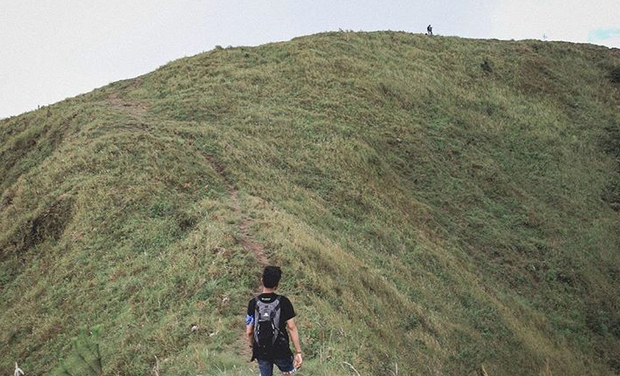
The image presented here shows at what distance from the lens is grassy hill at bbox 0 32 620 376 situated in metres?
12.5

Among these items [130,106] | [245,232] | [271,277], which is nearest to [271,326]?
[271,277]

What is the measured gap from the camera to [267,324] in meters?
6.91

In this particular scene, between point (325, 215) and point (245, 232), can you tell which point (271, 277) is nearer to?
point (245, 232)

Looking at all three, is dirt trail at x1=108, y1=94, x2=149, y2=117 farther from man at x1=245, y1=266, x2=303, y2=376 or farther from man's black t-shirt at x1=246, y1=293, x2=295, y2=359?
man at x1=245, y1=266, x2=303, y2=376

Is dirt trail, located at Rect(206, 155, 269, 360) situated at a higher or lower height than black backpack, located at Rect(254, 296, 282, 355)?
lower

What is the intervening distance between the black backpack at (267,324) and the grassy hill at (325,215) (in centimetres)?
221

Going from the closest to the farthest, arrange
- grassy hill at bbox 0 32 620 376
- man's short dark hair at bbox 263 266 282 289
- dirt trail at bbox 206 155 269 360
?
man's short dark hair at bbox 263 266 282 289
dirt trail at bbox 206 155 269 360
grassy hill at bbox 0 32 620 376

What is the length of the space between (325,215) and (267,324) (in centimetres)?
1422

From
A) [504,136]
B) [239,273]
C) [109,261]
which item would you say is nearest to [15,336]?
[109,261]

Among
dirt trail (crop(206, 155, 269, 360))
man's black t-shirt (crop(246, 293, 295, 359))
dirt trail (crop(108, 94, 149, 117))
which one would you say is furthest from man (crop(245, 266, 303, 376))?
dirt trail (crop(108, 94, 149, 117))

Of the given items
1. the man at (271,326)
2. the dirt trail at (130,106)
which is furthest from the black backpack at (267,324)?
the dirt trail at (130,106)

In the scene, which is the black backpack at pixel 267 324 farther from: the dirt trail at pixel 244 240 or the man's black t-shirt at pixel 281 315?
the dirt trail at pixel 244 240

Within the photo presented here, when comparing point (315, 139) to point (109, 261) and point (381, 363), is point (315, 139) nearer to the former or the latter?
point (109, 261)

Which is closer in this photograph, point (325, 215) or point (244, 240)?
point (244, 240)
